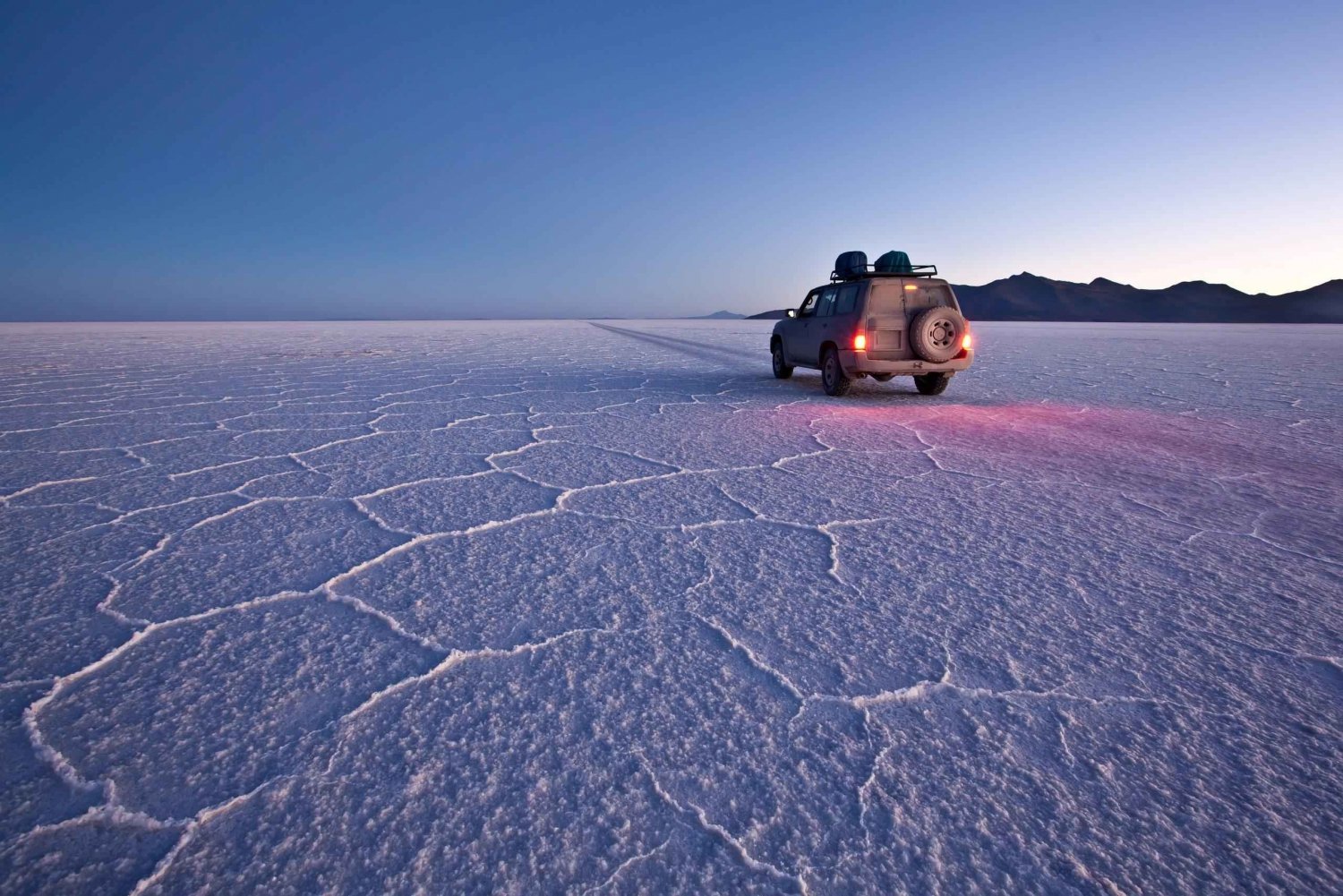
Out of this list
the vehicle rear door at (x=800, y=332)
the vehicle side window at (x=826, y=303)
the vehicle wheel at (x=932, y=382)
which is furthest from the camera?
the vehicle rear door at (x=800, y=332)

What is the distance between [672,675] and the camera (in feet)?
6.27

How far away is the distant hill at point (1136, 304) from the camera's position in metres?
115

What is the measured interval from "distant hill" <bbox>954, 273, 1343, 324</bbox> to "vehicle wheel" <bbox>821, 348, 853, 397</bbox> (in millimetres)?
115070

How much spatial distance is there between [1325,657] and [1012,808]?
1387mm

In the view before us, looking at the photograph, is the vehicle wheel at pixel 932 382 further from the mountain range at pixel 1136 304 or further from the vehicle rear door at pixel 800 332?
the mountain range at pixel 1136 304

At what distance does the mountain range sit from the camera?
378 feet

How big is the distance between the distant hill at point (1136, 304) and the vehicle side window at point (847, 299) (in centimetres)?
11484

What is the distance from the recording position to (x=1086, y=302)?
440 ft

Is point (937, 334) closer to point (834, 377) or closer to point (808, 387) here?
point (834, 377)

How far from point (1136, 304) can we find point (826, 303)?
151 meters

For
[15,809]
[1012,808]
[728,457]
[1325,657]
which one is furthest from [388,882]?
[728,457]

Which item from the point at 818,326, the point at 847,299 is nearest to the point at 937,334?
the point at 847,299

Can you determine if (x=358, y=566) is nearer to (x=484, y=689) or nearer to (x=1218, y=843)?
(x=484, y=689)

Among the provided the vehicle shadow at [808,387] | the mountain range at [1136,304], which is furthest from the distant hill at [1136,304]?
the vehicle shadow at [808,387]
